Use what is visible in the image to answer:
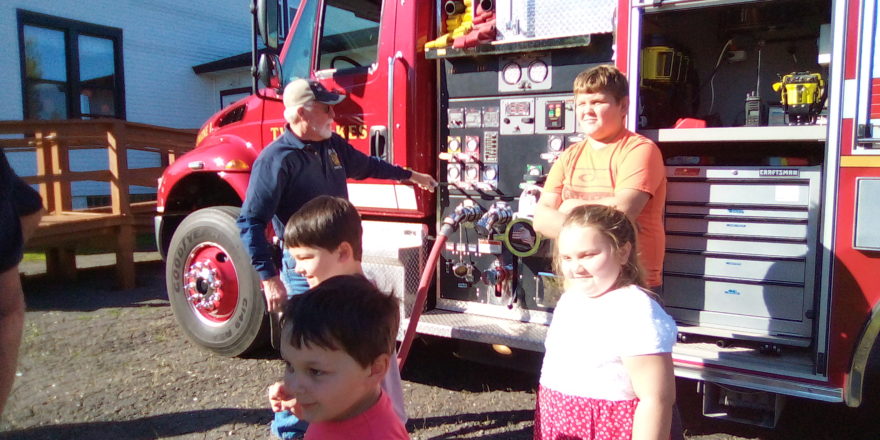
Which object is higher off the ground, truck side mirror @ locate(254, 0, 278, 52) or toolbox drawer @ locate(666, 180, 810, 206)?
truck side mirror @ locate(254, 0, 278, 52)

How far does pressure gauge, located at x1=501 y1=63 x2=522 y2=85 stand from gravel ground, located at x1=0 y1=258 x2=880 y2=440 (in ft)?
6.25

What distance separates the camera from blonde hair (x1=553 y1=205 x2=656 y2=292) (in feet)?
6.16

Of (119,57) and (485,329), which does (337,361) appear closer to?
(485,329)

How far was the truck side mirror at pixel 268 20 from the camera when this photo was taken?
4180 mm

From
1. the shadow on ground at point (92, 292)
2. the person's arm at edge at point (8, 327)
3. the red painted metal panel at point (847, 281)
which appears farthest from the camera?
the shadow on ground at point (92, 292)

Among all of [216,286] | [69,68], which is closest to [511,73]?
[216,286]

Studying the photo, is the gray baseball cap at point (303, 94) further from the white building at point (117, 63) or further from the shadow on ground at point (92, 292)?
the white building at point (117, 63)

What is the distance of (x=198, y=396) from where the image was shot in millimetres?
4141

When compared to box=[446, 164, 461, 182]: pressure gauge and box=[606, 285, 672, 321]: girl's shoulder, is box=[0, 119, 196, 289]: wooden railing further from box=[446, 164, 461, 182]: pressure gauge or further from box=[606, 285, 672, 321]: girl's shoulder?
box=[606, 285, 672, 321]: girl's shoulder

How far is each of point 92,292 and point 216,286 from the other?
327cm

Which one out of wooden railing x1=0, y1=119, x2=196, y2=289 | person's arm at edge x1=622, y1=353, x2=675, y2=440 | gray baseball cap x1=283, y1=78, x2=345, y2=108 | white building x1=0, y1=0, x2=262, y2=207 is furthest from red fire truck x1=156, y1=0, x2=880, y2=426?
white building x1=0, y1=0, x2=262, y2=207

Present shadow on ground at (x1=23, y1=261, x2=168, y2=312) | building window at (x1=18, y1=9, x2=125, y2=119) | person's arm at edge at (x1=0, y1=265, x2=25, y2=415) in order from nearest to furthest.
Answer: person's arm at edge at (x1=0, y1=265, x2=25, y2=415) → shadow on ground at (x1=23, y1=261, x2=168, y2=312) → building window at (x1=18, y1=9, x2=125, y2=119)

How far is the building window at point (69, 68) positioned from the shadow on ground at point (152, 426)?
9629 millimetres

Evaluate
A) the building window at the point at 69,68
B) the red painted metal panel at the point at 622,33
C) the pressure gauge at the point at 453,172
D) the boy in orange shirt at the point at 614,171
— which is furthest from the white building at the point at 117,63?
the boy in orange shirt at the point at 614,171
